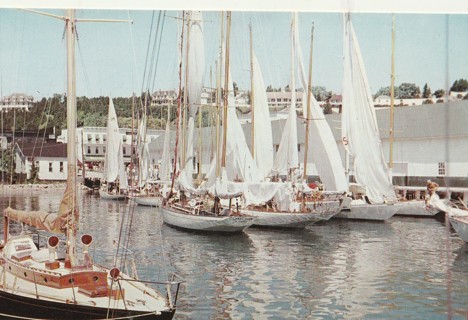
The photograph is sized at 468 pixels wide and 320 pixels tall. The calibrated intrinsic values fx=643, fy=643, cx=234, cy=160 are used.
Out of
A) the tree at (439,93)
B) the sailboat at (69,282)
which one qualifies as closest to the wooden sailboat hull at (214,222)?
the tree at (439,93)

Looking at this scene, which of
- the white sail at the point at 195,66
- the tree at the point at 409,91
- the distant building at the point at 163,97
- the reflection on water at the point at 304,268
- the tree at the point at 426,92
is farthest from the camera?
the white sail at the point at 195,66

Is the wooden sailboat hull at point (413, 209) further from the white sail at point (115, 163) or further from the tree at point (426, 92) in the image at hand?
the tree at point (426, 92)

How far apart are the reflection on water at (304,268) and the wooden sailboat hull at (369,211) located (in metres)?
0.84

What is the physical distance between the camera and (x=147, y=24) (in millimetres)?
7633

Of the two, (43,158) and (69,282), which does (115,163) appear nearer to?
(43,158)

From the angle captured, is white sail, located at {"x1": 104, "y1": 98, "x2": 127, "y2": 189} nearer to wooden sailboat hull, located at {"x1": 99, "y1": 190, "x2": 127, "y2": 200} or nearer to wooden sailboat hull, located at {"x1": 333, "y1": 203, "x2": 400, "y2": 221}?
wooden sailboat hull, located at {"x1": 99, "y1": 190, "x2": 127, "y2": 200}

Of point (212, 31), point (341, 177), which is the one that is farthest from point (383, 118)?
point (212, 31)

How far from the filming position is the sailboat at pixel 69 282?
573 cm

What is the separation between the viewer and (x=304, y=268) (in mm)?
9695

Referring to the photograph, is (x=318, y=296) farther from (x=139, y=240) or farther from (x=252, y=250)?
(x=139, y=240)

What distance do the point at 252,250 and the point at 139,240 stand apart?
2.29 m

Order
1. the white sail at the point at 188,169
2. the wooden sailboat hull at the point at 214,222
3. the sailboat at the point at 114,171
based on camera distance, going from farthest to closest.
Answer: the sailboat at the point at 114,171 < the white sail at the point at 188,169 < the wooden sailboat hull at the point at 214,222

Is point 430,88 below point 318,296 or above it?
above

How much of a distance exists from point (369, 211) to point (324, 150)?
Answer: 2151mm
